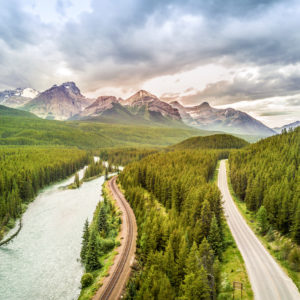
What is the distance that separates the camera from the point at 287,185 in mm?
65688

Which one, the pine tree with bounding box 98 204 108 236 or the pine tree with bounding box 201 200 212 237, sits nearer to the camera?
the pine tree with bounding box 201 200 212 237

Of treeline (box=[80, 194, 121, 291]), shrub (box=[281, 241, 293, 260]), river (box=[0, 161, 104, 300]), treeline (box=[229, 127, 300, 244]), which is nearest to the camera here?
river (box=[0, 161, 104, 300])

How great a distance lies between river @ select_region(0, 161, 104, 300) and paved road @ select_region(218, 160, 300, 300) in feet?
132

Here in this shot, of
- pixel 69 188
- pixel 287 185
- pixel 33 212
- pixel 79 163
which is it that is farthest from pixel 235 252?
pixel 79 163

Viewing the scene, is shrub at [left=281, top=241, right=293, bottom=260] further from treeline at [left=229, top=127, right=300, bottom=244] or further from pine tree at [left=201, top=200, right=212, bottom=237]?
pine tree at [left=201, top=200, right=212, bottom=237]

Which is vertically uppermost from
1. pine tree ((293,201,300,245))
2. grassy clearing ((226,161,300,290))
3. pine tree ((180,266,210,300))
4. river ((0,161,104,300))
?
pine tree ((293,201,300,245))

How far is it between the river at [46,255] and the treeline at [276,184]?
61522 millimetres

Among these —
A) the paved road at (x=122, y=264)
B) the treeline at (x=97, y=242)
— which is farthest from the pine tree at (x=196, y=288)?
the treeline at (x=97, y=242)

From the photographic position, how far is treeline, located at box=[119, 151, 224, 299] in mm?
31891

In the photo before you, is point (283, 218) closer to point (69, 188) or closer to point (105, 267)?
point (105, 267)

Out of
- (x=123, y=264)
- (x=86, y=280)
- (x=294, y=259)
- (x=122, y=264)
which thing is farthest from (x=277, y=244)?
(x=86, y=280)

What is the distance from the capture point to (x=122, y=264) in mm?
48688

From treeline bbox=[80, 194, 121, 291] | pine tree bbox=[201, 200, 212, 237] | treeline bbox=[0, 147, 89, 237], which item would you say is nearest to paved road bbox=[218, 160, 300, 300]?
pine tree bbox=[201, 200, 212, 237]

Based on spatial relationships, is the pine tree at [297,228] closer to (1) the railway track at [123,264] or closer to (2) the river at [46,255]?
(1) the railway track at [123,264]
